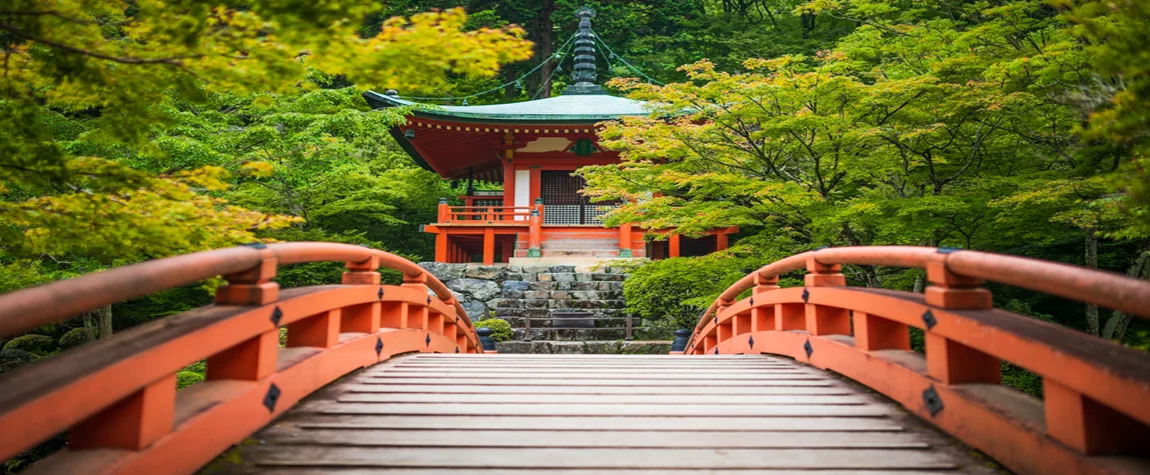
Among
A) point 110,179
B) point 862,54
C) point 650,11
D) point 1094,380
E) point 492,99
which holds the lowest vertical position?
point 1094,380

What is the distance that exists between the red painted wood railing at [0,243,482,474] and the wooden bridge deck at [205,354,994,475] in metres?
0.13

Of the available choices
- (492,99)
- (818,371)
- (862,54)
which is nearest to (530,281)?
(862,54)

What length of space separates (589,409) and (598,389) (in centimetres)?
37

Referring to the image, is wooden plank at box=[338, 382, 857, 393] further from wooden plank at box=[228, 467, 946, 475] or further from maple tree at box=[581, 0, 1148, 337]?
maple tree at box=[581, 0, 1148, 337]

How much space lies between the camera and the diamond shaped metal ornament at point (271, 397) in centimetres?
231

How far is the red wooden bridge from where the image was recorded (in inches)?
62.7

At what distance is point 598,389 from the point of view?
2.89 metres

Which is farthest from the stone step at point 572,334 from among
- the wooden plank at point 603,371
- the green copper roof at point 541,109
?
the wooden plank at point 603,371

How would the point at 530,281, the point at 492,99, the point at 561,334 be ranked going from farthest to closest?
the point at 492,99 < the point at 530,281 < the point at 561,334

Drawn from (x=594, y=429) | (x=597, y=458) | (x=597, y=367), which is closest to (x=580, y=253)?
(x=597, y=367)

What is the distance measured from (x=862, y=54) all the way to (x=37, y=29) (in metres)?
8.17

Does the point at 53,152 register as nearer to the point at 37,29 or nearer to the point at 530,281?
the point at 37,29

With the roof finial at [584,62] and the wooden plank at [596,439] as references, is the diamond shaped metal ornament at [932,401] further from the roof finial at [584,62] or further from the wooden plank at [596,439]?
the roof finial at [584,62]

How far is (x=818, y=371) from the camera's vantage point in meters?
3.44
